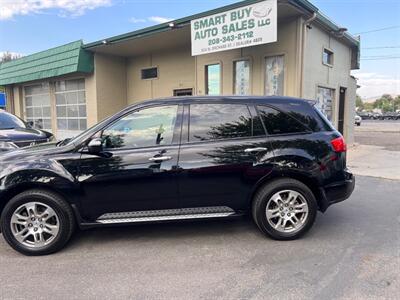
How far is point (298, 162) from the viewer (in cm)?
Result: 401

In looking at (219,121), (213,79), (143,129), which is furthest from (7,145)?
(213,79)

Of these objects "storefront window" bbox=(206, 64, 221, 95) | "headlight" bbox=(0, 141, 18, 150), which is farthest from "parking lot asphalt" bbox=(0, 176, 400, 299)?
"storefront window" bbox=(206, 64, 221, 95)

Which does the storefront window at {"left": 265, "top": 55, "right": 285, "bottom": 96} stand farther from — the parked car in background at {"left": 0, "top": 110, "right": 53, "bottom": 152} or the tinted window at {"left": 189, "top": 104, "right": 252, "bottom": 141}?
the parked car in background at {"left": 0, "top": 110, "right": 53, "bottom": 152}

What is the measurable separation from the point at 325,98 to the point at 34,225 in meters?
10.6

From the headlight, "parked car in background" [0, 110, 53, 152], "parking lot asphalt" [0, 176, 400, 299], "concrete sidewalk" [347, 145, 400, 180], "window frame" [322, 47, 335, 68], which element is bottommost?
"parking lot asphalt" [0, 176, 400, 299]

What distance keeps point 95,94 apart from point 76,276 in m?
12.2

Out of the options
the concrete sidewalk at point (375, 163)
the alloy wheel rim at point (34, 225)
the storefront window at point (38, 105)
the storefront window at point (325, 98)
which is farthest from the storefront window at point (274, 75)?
the storefront window at point (38, 105)

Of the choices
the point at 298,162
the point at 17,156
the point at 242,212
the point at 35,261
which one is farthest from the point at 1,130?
the point at 298,162

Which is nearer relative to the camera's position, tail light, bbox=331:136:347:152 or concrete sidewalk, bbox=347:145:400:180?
tail light, bbox=331:136:347:152

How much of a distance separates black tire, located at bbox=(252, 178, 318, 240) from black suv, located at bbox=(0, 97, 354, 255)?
0.04 feet

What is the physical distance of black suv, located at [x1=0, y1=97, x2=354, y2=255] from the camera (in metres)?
3.75

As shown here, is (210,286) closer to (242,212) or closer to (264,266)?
(264,266)

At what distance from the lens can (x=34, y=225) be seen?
375 centimetres

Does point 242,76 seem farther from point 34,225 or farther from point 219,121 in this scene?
point 34,225
